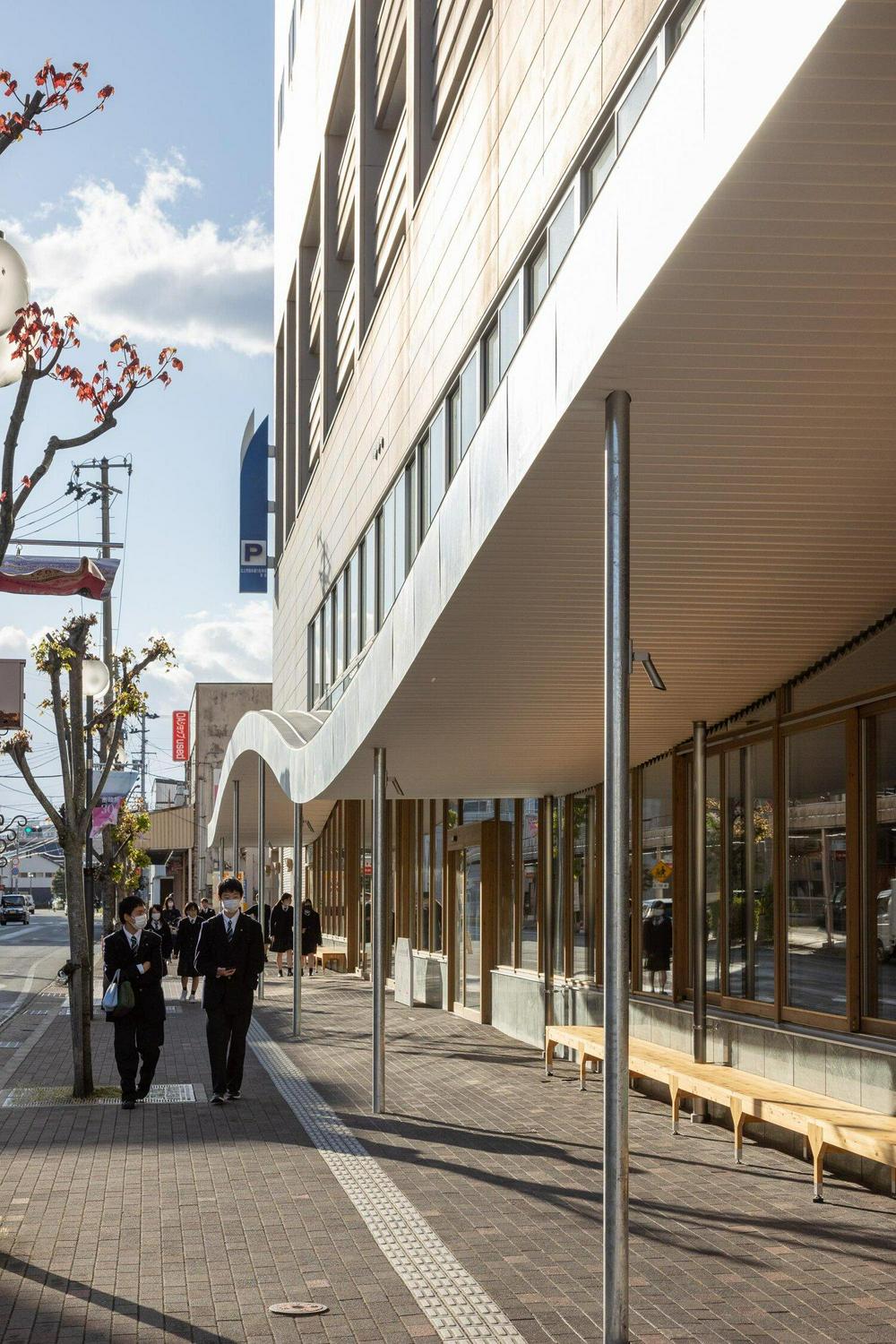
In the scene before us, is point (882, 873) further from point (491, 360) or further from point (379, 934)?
point (491, 360)

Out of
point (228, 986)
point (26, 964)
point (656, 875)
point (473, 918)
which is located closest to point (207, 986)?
point (228, 986)

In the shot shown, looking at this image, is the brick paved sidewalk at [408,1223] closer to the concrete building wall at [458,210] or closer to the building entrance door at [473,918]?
the building entrance door at [473,918]

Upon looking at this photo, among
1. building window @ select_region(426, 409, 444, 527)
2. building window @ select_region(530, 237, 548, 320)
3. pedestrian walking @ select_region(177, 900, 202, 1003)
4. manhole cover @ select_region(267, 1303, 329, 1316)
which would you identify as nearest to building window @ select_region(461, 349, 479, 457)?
building window @ select_region(426, 409, 444, 527)

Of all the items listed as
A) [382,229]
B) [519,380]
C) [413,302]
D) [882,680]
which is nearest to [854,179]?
[519,380]

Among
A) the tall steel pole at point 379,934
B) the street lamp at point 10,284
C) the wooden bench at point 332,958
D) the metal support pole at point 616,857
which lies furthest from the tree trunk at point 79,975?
the wooden bench at point 332,958

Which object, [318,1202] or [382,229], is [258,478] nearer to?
[382,229]

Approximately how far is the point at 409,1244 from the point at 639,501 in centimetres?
382

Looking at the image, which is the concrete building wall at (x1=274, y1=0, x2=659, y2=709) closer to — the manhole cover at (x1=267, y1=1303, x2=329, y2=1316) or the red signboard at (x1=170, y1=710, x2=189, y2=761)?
the manhole cover at (x1=267, y1=1303, x2=329, y2=1316)

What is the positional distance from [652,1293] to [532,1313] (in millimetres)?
694

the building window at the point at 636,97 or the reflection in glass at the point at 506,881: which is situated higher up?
the building window at the point at 636,97

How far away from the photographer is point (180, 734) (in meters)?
108

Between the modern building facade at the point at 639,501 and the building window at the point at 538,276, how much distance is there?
4.6 inches

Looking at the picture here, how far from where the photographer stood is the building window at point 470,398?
1384 centimetres

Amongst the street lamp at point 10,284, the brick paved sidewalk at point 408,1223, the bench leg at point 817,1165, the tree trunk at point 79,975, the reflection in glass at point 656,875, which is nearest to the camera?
the street lamp at point 10,284
